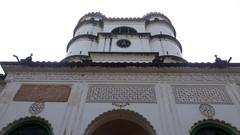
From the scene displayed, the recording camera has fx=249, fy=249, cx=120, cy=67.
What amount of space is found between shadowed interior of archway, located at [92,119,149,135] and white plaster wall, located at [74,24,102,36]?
9960 mm

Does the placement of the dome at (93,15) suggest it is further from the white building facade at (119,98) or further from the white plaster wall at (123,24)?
the white building facade at (119,98)

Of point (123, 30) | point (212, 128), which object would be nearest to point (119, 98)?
point (212, 128)

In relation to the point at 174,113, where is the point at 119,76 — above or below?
above

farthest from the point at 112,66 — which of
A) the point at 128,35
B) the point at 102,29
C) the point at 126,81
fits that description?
the point at 102,29

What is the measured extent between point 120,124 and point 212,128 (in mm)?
2822

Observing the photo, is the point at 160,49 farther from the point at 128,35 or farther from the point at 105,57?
the point at 105,57

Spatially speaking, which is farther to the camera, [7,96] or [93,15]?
[93,15]

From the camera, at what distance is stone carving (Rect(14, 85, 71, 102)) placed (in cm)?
799

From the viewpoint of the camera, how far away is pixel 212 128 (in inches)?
282

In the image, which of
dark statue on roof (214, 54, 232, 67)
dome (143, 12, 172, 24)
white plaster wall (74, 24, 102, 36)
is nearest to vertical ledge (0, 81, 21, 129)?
dark statue on roof (214, 54, 232, 67)

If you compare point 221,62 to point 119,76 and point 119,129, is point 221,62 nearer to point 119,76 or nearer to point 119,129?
point 119,76

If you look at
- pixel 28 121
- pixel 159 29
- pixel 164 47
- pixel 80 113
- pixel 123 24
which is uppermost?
pixel 123 24

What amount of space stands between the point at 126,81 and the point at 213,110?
2.97m

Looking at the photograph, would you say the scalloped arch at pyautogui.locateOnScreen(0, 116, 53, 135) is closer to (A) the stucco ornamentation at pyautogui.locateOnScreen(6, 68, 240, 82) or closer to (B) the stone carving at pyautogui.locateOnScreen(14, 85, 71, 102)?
(B) the stone carving at pyautogui.locateOnScreen(14, 85, 71, 102)
